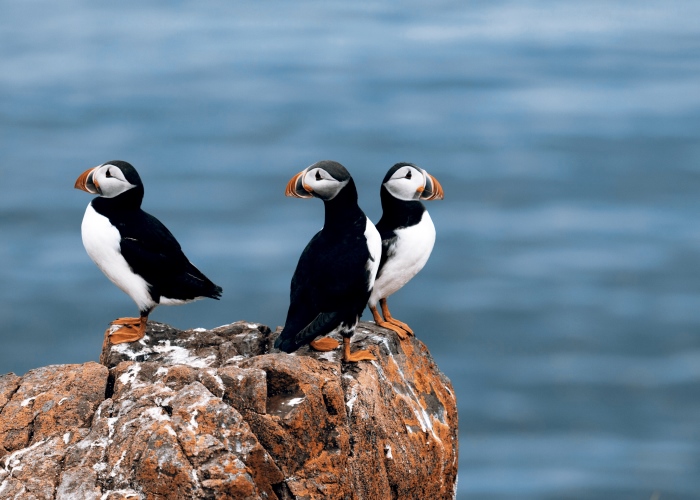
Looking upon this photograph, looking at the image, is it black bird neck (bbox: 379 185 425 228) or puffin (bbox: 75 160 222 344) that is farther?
black bird neck (bbox: 379 185 425 228)

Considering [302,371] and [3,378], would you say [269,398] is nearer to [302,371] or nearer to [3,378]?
[302,371]

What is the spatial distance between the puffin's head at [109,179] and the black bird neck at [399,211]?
74.0 inches

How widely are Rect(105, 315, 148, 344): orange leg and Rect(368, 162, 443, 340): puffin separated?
1.75m

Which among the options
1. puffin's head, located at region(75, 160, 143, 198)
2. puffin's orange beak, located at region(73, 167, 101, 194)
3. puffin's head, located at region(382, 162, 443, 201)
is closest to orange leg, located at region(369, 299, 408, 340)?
puffin's head, located at region(382, 162, 443, 201)

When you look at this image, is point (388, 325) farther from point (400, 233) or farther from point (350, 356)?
point (350, 356)

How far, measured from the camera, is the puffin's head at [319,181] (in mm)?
8219

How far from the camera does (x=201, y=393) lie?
7148 mm

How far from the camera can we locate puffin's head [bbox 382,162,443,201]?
30.3 feet

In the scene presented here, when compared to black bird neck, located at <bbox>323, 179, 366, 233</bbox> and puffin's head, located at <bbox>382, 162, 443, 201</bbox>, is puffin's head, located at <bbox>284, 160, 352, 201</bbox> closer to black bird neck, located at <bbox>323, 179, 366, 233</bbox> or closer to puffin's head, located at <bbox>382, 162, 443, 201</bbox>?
black bird neck, located at <bbox>323, 179, 366, 233</bbox>

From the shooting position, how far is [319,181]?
8281mm

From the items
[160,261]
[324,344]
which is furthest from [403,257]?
[160,261]

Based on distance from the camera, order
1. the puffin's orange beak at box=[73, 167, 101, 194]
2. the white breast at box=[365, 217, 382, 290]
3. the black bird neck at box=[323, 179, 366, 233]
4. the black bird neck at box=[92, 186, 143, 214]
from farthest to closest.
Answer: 1. the black bird neck at box=[92, 186, 143, 214]
2. the puffin's orange beak at box=[73, 167, 101, 194]
3. the white breast at box=[365, 217, 382, 290]
4. the black bird neck at box=[323, 179, 366, 233]

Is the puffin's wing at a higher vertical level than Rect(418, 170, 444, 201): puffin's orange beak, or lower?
lower

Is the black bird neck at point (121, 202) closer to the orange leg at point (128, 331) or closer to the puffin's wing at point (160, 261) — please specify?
the puffin's wing at point (160, 261)
